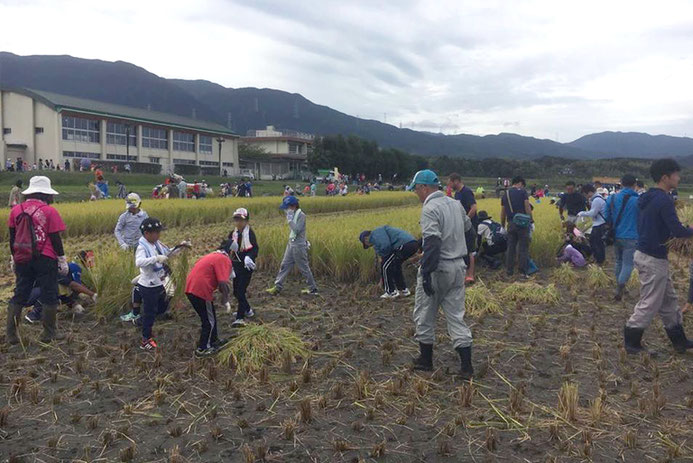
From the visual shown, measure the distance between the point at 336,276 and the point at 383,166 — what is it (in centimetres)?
6157

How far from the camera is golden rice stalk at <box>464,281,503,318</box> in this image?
6.12m

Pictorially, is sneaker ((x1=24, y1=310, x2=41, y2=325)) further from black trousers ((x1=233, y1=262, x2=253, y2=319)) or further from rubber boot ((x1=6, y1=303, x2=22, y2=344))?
black trousers ((x1=233, y1=262, x2=253, y2=319))

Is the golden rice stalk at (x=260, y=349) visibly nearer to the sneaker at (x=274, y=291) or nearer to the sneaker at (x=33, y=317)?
the sneaker at (x=274, y=291)

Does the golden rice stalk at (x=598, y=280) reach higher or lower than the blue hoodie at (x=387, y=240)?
lower

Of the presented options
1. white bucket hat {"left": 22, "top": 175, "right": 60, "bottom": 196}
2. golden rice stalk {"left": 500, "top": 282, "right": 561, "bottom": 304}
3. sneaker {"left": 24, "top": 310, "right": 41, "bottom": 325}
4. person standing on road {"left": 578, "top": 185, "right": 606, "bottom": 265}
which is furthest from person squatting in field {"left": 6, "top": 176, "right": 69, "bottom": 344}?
person standing on road {"left": 578, "top": 185, "right": 606, "bottom": 265}

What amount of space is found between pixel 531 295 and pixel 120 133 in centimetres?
4748

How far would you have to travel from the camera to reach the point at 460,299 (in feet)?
13.8

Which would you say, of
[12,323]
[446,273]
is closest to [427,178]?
[446,273]

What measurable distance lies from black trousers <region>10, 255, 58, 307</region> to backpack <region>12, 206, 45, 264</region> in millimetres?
63

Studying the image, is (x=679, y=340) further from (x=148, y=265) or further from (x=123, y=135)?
(x=123, y=135)

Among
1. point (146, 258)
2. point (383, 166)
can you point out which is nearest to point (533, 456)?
point (146, 258)

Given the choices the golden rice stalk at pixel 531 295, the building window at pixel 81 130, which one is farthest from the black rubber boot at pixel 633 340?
the building window at pixel 81 130

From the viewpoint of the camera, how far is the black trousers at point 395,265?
6.86 m

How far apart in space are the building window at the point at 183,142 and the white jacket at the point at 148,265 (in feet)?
167
